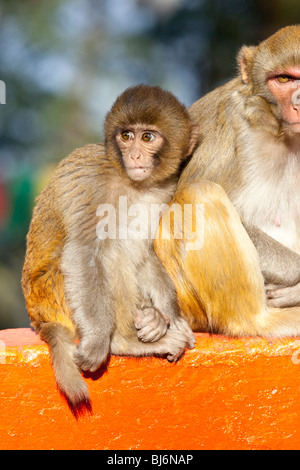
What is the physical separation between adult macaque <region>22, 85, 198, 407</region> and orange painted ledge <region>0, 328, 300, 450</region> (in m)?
0.13

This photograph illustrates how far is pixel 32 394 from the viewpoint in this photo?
3.38 m

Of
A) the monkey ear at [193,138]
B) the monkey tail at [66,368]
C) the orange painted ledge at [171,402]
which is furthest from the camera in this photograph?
the monkey ear at [193,138]

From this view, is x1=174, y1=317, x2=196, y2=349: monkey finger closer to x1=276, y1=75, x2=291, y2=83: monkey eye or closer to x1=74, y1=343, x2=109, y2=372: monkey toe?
x1=74, y1=343, x2=109, y2=372: monkey toe

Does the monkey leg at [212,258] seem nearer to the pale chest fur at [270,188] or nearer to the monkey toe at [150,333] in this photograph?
the pale chest fur at [270,188]

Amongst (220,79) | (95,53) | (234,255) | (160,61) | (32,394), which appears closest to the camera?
(32,394)

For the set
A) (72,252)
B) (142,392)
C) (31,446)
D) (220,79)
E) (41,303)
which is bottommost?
(31,446)

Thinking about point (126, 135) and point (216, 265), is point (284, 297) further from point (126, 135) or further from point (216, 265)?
point (126, 135)

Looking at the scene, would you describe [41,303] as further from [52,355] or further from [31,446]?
[31,446]

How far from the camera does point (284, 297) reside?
3848 millimetres

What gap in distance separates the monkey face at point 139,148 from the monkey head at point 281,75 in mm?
616

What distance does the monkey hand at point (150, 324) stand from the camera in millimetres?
3556

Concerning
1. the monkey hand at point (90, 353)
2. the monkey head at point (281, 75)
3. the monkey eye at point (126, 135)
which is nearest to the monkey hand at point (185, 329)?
the monkey hand at point (90, 353)

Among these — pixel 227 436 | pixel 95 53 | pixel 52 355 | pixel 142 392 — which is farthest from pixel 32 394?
pixel 95 53

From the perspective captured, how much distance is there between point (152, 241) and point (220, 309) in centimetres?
54
